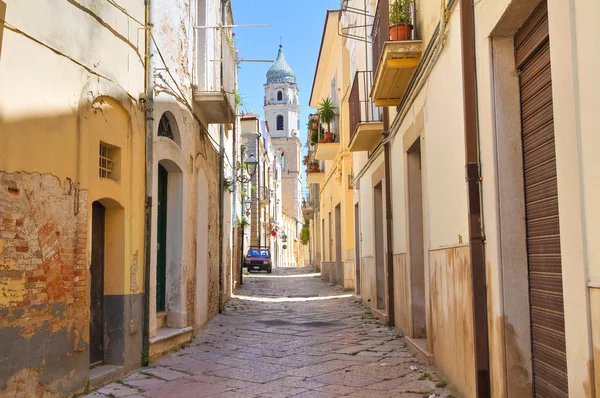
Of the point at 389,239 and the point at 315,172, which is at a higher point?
the point at 315,172

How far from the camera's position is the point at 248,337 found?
9.90 m

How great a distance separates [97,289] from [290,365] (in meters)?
2.44

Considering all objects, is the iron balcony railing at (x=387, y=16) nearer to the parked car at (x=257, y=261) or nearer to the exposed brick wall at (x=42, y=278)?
the exposed brick wall at (x=42, y=278)

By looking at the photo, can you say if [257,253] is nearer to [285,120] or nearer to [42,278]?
[42,278]

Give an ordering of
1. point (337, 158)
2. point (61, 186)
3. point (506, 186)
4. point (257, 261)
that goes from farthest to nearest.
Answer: point (257, 261)
point (337, 158)
point (61, 186)
point (506, 186)

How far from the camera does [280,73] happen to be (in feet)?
231

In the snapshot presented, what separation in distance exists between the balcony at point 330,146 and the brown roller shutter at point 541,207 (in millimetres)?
14500

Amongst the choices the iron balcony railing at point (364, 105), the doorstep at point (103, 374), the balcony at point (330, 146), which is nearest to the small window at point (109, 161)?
the doorstep at point (103, 374)

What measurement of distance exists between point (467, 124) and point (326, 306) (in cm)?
1004

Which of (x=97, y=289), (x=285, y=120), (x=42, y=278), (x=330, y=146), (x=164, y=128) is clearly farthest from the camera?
(x=285, y=120)

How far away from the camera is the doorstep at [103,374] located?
19.9ft

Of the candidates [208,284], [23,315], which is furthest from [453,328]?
[208,284]

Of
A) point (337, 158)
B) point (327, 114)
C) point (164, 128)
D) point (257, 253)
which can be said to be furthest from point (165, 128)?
point (257, 253)

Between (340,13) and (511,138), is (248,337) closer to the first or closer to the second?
(511,138)
